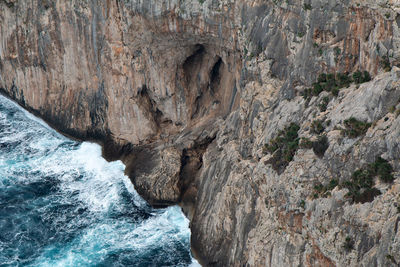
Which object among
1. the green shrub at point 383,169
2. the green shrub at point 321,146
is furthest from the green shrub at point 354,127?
the green shrub at point 383,169

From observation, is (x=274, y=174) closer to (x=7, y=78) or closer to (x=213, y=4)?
(x=213, y=4)

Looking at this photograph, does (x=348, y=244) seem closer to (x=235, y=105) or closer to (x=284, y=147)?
(x=284, y=147)

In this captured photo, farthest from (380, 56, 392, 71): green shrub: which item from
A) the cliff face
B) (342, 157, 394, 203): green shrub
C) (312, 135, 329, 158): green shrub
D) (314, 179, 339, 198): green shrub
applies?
(314, 179, 339, 198): green shrub

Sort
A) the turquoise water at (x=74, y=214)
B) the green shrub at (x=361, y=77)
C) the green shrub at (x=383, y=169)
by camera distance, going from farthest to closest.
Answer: the turquoise water at (x=74, y=214)
the green shrub at (x=361, y=77)
the green shrub at (x=383, y=169)

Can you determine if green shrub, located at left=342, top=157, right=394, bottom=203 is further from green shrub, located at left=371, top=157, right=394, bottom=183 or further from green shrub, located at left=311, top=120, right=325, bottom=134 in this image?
green shrub, located at left=311, top=120, right=325, bottom=134

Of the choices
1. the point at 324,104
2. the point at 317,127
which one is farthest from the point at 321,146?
the point at 324,104

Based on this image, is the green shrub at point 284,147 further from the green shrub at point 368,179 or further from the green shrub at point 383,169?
the green shrub at point 383,169
